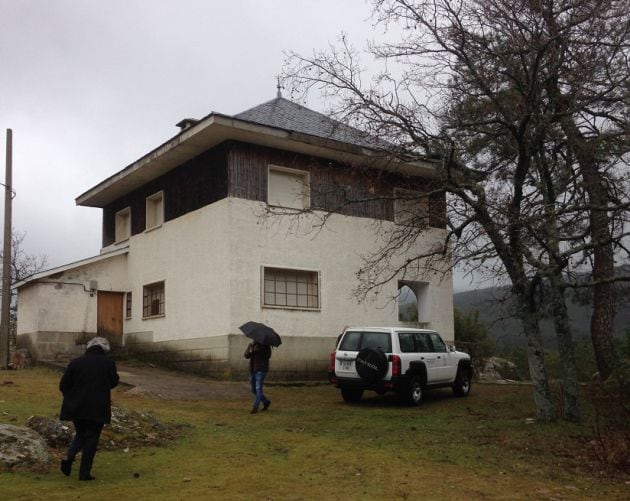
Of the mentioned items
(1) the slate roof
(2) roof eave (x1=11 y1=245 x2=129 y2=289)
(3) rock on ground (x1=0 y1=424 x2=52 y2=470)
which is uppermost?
(1) the slate roof

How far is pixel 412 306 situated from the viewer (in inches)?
1280

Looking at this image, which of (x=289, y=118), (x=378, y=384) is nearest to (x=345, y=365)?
(x=378, y=384)

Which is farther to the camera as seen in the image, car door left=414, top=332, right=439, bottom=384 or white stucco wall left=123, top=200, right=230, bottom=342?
white stucco wall left=123, top=200, right=230, bottom=342

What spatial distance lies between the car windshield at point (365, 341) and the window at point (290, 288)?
4782 millimetres

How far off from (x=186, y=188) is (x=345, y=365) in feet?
29.8

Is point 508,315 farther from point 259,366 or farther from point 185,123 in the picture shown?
point 185,123

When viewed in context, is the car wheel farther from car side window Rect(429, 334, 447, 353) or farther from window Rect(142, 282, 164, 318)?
window Rect(142, 282, 164, 318)

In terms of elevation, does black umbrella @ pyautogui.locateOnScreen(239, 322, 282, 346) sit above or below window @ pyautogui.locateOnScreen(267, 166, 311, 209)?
below

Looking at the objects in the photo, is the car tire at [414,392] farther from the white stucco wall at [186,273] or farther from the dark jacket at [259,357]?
the white stucco wall at [186,273]

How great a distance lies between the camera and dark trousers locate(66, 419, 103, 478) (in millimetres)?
7719

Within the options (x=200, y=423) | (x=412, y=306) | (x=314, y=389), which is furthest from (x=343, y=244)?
(x=412, y=306)

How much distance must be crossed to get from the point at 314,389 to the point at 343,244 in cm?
481

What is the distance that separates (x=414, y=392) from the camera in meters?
14.9

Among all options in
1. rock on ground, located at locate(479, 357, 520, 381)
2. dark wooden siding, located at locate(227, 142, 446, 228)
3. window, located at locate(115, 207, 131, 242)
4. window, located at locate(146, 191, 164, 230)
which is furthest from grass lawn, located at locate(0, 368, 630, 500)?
window, located at locate(115, 207, 131, 242)
